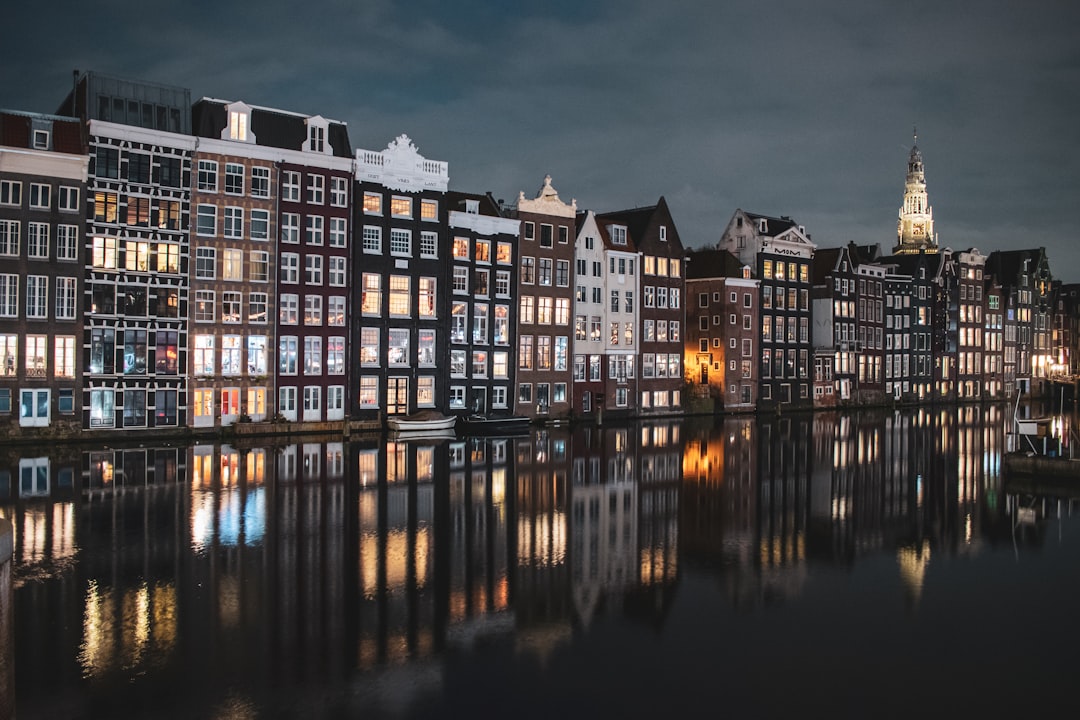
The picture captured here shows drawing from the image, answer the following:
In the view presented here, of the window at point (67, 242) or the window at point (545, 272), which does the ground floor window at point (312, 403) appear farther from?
the window at point (545, 272)

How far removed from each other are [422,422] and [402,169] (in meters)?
19.1

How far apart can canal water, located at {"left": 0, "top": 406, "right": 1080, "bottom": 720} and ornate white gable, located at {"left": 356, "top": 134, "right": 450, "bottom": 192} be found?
28767 mm

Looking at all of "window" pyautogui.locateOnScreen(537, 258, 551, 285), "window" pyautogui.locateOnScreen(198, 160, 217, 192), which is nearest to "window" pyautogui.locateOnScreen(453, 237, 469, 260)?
"window" pyautogui.locateOnScreen(537, 258, 551, 285)

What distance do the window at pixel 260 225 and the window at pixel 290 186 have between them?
1798 millimetres

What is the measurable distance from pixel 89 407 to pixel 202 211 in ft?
47.6

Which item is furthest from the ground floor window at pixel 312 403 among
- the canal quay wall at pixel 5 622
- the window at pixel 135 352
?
the canal quay wall at pixel 5 622

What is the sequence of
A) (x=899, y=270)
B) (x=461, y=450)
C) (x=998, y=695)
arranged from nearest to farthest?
1. (x=998, y=695)
2. (x=461, y=450)
3. (x=899, y=270)

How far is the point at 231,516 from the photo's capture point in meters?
32.2

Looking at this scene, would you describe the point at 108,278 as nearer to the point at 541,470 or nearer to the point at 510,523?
the point at 541,470

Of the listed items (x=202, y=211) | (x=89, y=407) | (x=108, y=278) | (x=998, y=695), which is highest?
(x=202, y=211)

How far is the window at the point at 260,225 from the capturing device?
6322 centimetres

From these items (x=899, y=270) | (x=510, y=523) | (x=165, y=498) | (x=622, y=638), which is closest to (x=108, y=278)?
(x=165, y=498)

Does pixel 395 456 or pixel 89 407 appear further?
pixel 89 407

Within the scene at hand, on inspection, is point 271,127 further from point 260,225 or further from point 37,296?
point 37,296
